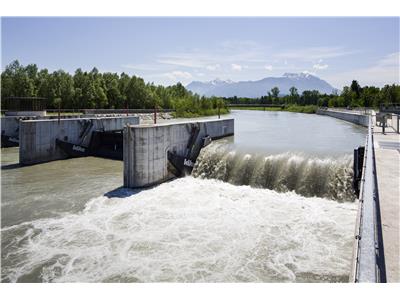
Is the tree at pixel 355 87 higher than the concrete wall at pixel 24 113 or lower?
higher

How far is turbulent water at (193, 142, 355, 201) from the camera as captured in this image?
13.3 meters

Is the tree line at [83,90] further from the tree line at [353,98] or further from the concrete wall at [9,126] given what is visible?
the tree line at [353,98]

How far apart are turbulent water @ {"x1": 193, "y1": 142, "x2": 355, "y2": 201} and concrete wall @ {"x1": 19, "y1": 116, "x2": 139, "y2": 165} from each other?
34.9 feet

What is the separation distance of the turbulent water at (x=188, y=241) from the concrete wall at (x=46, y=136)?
396 inches

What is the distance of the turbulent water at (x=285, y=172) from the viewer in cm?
1330

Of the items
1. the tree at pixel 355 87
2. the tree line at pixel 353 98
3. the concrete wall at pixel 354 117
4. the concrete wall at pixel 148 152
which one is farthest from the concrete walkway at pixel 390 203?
the tree at pixel 355 87

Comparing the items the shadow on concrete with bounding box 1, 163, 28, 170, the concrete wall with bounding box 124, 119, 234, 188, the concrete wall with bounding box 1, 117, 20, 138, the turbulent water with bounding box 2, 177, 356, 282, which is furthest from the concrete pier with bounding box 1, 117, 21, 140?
the turbulent water with bounding box 2, 177, 356, 282

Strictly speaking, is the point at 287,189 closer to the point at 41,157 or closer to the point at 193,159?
the point at 193,159

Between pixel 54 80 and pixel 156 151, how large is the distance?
46.3 metres

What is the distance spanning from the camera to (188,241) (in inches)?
376

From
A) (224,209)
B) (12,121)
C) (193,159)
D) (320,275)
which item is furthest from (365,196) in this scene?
(12,121)

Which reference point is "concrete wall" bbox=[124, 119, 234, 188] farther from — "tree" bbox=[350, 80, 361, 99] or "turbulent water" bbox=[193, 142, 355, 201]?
"tree" bbox=[350, 80, 361, 99]

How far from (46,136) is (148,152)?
10.2 m

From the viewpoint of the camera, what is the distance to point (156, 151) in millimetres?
15875
